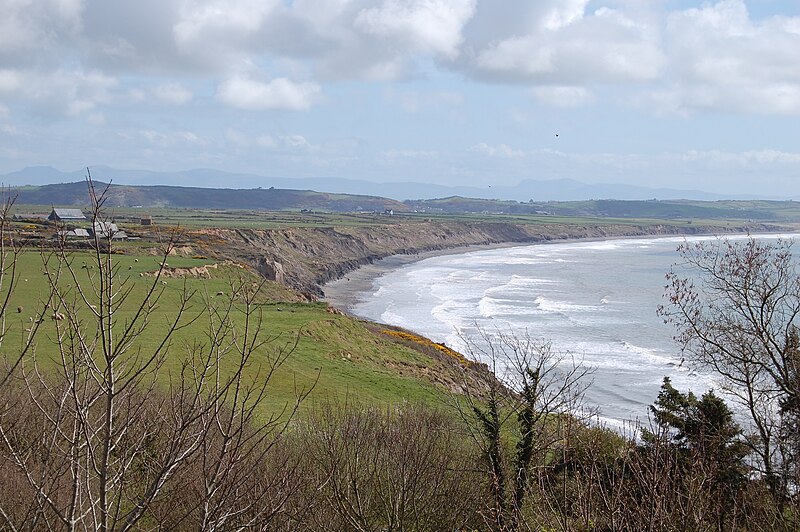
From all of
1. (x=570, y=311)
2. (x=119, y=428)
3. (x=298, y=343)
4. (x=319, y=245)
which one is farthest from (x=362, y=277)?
(x=119, y=428)

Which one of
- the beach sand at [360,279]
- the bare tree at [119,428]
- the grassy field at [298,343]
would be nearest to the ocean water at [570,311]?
the beach sand at [360,279]

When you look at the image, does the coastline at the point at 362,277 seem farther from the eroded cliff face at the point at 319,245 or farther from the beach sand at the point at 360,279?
the eroded cliff face at the point at 319,245

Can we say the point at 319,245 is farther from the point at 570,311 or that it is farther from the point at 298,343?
the point at 298,343

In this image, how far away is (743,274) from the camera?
758 inches

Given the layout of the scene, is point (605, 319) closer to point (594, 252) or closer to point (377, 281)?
point (377, 281)

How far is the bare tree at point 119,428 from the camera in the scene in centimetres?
655

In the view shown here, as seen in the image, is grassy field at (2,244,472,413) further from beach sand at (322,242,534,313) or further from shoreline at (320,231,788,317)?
beach sand at (322,242,534,313)

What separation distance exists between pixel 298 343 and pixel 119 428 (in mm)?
26787

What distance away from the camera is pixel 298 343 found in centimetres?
3575

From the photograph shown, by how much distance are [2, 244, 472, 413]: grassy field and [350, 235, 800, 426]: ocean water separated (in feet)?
15.2

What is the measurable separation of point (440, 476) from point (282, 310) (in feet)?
132

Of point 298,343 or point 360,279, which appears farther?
point 360,279

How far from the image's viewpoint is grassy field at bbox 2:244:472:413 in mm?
31656

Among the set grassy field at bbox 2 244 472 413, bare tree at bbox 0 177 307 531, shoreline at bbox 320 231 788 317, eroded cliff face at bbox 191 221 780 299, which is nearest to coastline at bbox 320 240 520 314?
shoreline at bbox 320 231 788 317
